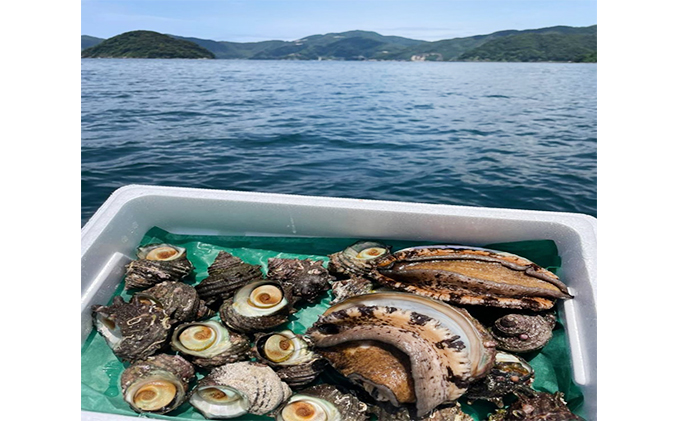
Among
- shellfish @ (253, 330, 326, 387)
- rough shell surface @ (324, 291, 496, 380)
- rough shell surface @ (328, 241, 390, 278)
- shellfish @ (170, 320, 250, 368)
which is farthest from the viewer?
rough shell surface @ (328, 241, 390, 278)

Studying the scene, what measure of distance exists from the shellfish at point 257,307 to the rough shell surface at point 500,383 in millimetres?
1097

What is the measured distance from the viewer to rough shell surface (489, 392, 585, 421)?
6.55ft

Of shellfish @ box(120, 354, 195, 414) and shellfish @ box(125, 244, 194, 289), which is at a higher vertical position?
shellfish @ box(125, 244, 194, 289)

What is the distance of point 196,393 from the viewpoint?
2158mm

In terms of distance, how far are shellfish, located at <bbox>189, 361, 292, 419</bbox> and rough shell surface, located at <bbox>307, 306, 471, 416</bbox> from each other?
280 mm

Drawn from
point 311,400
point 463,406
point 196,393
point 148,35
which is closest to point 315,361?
point 311,400

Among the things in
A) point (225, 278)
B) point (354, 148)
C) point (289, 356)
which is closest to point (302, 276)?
point (225, 278)

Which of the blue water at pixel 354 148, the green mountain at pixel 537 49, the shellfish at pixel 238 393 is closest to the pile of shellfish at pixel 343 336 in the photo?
the shellfish at pixel 238 393

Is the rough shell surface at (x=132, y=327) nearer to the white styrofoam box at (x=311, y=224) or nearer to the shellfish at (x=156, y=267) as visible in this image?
the white styrofoam box at (x=311, y=224)

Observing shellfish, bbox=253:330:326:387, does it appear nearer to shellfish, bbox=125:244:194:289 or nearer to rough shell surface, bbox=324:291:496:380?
rough shell surface, bbox=324:291:496:380

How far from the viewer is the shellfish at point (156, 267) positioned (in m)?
2.99

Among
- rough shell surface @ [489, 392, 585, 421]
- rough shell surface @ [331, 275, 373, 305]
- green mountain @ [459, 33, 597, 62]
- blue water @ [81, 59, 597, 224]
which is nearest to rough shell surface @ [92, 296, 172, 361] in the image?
rough shell surface @ [331, 275, 373, 305]

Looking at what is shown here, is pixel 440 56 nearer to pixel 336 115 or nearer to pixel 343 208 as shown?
pixel 336 115

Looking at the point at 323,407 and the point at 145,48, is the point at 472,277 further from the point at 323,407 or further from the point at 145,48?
the point at 145,48
